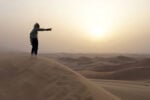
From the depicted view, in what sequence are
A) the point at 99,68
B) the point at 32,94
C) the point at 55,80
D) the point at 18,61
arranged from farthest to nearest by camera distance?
the point at 99,68
the point at 18,61
the point at 55,80
the point at 32,94

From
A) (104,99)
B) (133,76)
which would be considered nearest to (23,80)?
(104,99)

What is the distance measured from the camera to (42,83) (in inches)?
447

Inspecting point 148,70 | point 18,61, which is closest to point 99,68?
point 148,70

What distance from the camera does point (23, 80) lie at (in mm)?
11766

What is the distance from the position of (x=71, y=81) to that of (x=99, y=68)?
3140 cm

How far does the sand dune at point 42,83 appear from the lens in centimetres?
1050

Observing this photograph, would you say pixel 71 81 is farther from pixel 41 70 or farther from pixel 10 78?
pixel 10 78

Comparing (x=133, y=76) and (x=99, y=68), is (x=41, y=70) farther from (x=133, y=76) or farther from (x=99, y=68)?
(x=99, y=68)

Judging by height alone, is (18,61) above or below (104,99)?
above

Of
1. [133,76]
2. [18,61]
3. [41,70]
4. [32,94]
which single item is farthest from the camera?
[133,76]

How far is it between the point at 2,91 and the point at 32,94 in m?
1.09

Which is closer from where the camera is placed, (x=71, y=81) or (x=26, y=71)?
(x=71, y=81)

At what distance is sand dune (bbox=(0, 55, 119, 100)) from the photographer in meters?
10.5

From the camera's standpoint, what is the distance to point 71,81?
36.9 feet
